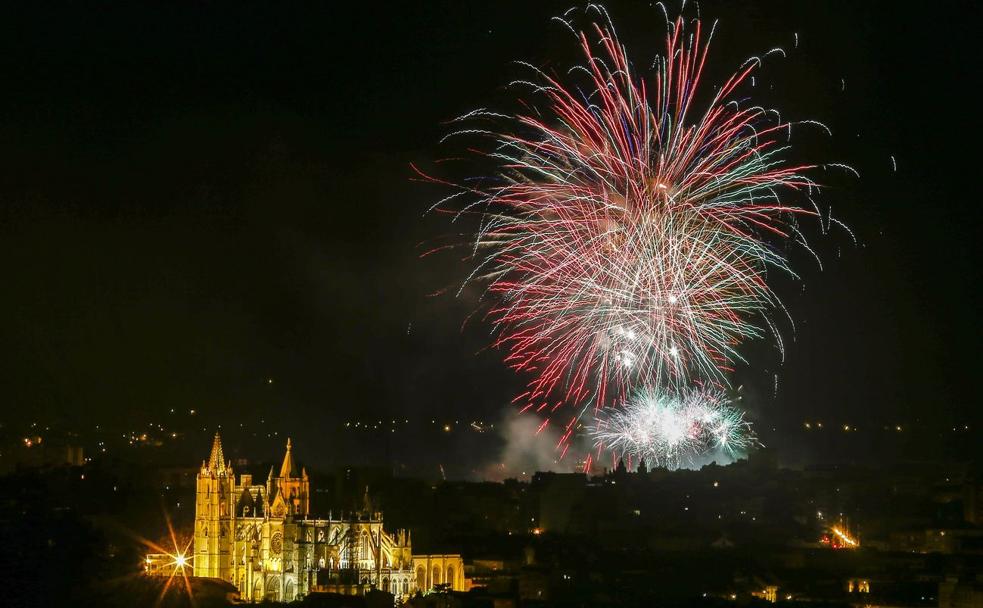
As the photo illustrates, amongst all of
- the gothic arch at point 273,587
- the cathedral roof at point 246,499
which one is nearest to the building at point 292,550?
the gothic arch at point 273,587

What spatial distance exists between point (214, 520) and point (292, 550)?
11.5 feet

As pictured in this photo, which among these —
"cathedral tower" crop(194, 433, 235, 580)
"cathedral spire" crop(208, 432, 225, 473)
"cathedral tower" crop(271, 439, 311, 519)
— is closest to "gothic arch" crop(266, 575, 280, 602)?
"cathedral tower" crop(194, 433, 235, 580)

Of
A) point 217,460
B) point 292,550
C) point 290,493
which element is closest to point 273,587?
point 292,550

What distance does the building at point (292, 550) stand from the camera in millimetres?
49594

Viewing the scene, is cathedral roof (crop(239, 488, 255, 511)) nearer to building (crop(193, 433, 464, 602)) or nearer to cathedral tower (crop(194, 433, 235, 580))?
building (crop(193, 433, 464, 602))

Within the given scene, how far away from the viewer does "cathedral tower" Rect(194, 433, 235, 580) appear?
51219mm

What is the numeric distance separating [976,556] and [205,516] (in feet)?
93.1

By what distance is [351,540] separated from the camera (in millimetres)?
50312

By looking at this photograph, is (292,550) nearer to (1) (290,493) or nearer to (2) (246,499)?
(1) (290,493)

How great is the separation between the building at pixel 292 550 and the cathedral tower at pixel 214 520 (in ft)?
0.12

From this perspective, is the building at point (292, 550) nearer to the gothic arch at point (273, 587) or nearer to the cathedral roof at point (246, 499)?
the gothic arch at point (273, 587)

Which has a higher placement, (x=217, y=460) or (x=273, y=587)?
(x=217, y=460)

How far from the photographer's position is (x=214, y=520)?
5175 cm

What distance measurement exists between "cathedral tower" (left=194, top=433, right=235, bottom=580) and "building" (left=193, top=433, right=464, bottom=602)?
0.04m
